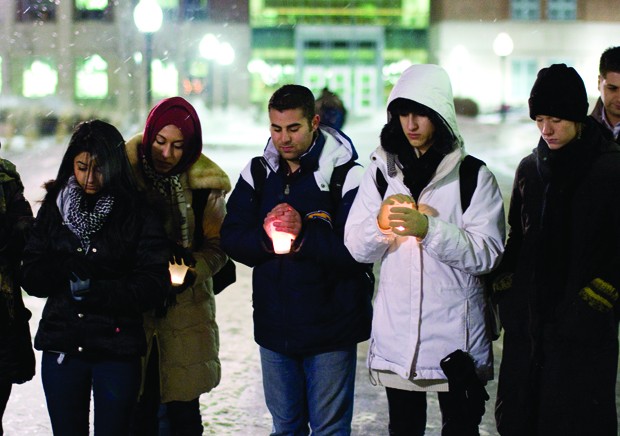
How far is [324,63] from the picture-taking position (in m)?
62.0

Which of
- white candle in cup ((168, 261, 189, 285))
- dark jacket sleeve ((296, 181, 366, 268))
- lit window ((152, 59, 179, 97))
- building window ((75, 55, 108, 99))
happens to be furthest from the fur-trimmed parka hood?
building window ((75, 55, 108, 99))

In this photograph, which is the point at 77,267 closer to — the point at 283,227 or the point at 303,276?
the point at 283,227

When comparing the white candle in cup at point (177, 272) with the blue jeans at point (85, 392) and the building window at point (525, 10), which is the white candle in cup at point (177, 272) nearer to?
the blue jeans at point (85, 392)

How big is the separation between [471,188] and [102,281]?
5.10ft

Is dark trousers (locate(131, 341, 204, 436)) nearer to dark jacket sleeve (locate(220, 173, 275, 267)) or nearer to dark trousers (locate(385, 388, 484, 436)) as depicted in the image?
dark jacket sleeve (locate(220, 173, 275, 267))

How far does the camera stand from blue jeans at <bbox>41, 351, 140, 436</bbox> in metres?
3.97

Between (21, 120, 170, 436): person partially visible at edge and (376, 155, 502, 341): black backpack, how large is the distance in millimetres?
958

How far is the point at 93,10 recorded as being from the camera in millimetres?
59219

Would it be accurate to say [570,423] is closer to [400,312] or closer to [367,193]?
[400,312]

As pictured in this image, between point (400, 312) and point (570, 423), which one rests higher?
point (400, 312)

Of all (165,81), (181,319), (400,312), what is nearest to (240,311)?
(181,319)

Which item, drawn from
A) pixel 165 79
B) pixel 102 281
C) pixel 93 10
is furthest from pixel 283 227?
pixel 93 10

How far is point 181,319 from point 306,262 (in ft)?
2.22

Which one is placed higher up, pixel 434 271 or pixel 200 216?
pixel 200 216
